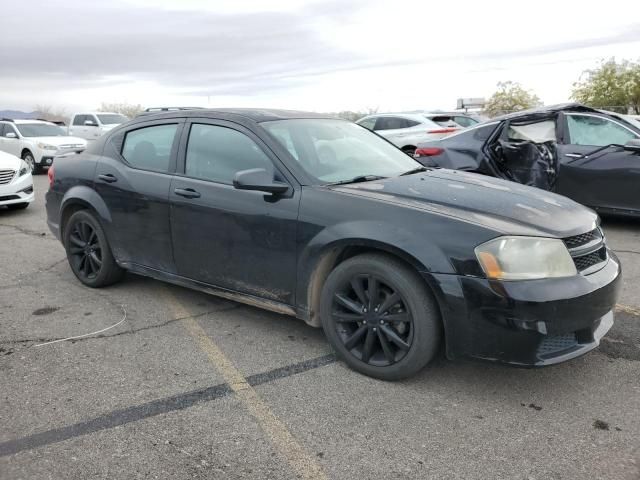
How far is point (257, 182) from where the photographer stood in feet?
12.1

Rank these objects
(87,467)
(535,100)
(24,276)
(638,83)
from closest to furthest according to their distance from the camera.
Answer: (87,467), (24,276), (638,83), (535,100)

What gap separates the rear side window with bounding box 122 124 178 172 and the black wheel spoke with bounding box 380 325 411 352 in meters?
2.17

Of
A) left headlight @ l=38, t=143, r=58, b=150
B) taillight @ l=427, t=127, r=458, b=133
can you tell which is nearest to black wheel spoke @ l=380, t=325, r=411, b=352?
taillight @ l=427, t=127, r=458, b=133

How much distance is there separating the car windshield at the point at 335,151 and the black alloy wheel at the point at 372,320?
800mm

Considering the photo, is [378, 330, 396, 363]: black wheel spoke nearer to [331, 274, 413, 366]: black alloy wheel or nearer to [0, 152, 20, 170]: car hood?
[331, 274, 413, 366]: black alloy wheel

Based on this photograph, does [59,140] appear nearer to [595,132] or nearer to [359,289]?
[595,132]

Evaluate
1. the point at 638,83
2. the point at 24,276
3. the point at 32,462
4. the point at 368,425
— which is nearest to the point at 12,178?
the point at 24,276

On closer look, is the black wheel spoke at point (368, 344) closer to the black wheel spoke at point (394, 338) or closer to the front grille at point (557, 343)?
the black wheel spoke at point (394, 338)

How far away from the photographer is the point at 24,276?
570cm

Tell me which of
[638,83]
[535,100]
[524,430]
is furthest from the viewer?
[535,100]

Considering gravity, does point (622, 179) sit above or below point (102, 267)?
above

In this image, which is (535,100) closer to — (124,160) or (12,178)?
(12,178)

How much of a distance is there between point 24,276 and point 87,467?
3.63m

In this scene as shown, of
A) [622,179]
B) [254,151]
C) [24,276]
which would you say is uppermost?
[254,151]
